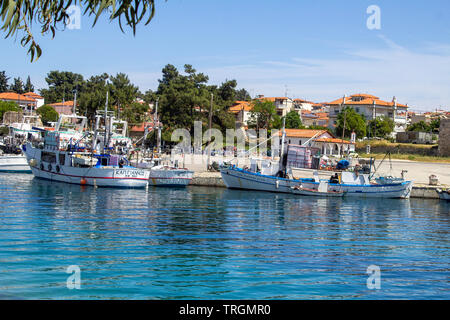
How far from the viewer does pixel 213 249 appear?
1795cm

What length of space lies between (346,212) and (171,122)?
37.5m

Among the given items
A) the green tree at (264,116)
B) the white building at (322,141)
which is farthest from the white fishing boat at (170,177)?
the green tree at (264,116)

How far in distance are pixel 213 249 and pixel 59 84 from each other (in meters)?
111

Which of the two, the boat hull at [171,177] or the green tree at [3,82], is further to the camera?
the green tree at [3,82]

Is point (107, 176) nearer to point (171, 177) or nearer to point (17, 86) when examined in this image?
point (171, 177)

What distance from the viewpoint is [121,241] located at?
61.5 feet

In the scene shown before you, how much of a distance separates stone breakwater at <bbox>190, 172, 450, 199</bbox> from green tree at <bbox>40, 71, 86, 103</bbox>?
71.9m

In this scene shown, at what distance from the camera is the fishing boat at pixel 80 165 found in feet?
A: 132

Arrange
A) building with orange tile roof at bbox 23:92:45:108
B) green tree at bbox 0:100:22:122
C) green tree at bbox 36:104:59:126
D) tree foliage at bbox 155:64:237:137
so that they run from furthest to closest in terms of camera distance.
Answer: building with orange tile roof at bbox 23:92:45:108 → green tree at bbox 36:104:59:126 → green tree at bbox 0:100:22:122 → tree foliage at bbox 155:64:237:137

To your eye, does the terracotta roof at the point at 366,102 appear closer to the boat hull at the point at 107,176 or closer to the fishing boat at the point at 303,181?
the fishing boat at the point at 303,181

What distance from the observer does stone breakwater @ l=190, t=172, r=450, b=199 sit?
4088cm

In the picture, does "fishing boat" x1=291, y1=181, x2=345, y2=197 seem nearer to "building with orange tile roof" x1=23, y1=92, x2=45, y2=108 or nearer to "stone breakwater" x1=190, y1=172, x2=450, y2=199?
"stone breakwater" x1=190, y1=172, x2=450, y2=199

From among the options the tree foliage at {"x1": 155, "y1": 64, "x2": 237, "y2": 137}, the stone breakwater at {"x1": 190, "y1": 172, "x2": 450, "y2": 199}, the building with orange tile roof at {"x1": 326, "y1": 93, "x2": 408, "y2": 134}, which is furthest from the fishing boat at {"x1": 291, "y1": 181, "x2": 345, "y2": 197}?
the building with orange tile roof at {"x1": 326, "y1": 93, "x2": 408, "y2": 134}

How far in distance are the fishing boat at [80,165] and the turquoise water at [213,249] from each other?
274 inches
